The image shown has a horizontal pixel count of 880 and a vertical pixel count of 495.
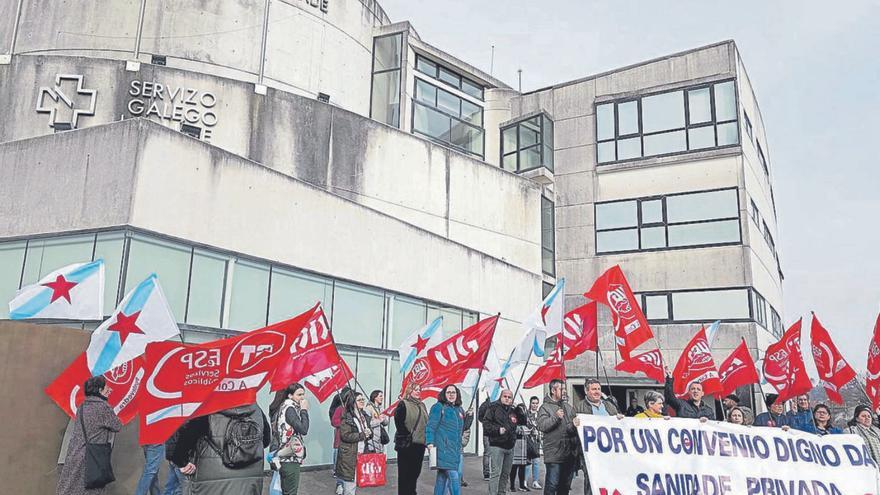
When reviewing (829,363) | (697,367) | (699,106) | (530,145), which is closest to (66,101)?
(697,367)

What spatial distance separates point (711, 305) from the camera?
24.4 meters

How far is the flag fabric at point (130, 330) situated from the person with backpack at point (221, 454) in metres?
2.30

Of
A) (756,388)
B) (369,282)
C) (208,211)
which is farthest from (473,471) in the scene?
(756,388)

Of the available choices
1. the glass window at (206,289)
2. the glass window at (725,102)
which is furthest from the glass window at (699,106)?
the glass window at (206,289)

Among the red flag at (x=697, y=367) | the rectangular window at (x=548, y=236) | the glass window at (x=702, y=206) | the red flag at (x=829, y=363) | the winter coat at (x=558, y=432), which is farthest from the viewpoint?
the rectangular window at (x=548, y=236)

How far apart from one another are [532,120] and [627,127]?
3872mm

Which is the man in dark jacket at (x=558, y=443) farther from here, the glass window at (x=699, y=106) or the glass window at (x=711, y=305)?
the glass window at (x=699, y=106)

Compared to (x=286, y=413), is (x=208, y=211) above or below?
above

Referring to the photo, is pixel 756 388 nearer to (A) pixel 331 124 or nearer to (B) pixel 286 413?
(A) pixel 331 124

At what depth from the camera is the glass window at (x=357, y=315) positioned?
51.7ft

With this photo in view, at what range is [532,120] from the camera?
28.5m

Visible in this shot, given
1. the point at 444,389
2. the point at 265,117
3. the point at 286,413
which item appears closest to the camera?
the point at 286,413

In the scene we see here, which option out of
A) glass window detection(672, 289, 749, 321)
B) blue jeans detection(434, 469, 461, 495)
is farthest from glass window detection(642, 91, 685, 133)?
blue jeans detection(434, 469, 461, 495)

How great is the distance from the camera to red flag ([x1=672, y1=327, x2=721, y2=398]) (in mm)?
12797
